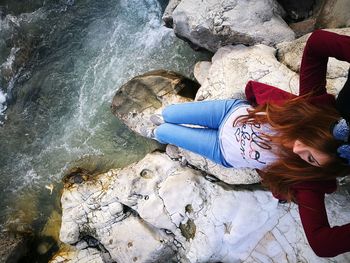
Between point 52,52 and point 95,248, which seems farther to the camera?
point 52,52

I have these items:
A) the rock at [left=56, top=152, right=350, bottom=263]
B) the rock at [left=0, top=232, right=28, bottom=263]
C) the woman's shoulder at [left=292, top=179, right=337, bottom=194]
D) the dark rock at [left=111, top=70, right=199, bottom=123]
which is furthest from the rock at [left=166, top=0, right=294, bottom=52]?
the rock at [left=0, top=232, right=28, bottom=263]

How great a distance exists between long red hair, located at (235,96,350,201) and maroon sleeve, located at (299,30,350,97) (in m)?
0.12

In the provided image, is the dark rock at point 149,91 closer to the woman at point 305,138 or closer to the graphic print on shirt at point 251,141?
the woman at point 305,138

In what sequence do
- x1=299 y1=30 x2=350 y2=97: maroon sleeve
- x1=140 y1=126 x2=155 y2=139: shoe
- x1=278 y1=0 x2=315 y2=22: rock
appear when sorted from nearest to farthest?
x1=299 y1=30 x2=350 y2=97: maroon sleeve, x1=140 y1=126 x2=155 y2=139: shoe, x1=278 y1=0 x2=315 y2=22: rock

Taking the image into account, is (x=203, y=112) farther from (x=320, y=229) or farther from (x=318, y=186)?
(x=320, y=229)

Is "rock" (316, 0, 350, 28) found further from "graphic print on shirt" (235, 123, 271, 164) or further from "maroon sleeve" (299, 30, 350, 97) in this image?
"graphic print on shirt" (235, 123, 271, 164)

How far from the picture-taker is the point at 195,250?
3.45 meters

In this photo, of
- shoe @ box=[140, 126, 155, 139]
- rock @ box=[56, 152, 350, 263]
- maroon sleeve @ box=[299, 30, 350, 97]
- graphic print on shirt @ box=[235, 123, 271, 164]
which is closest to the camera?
maroon sleeve @ box=[299, 30, 350, 97]

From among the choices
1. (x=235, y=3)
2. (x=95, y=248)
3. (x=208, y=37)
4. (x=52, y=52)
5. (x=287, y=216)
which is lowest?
(x=95, y=248)

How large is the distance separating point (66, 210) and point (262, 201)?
7.45 ft

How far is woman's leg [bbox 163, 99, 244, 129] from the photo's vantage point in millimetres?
2594

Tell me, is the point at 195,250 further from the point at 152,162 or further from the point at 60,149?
the point at 60,149

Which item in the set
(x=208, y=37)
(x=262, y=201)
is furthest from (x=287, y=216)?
(x=208, y=37)

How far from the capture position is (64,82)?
518 cm
